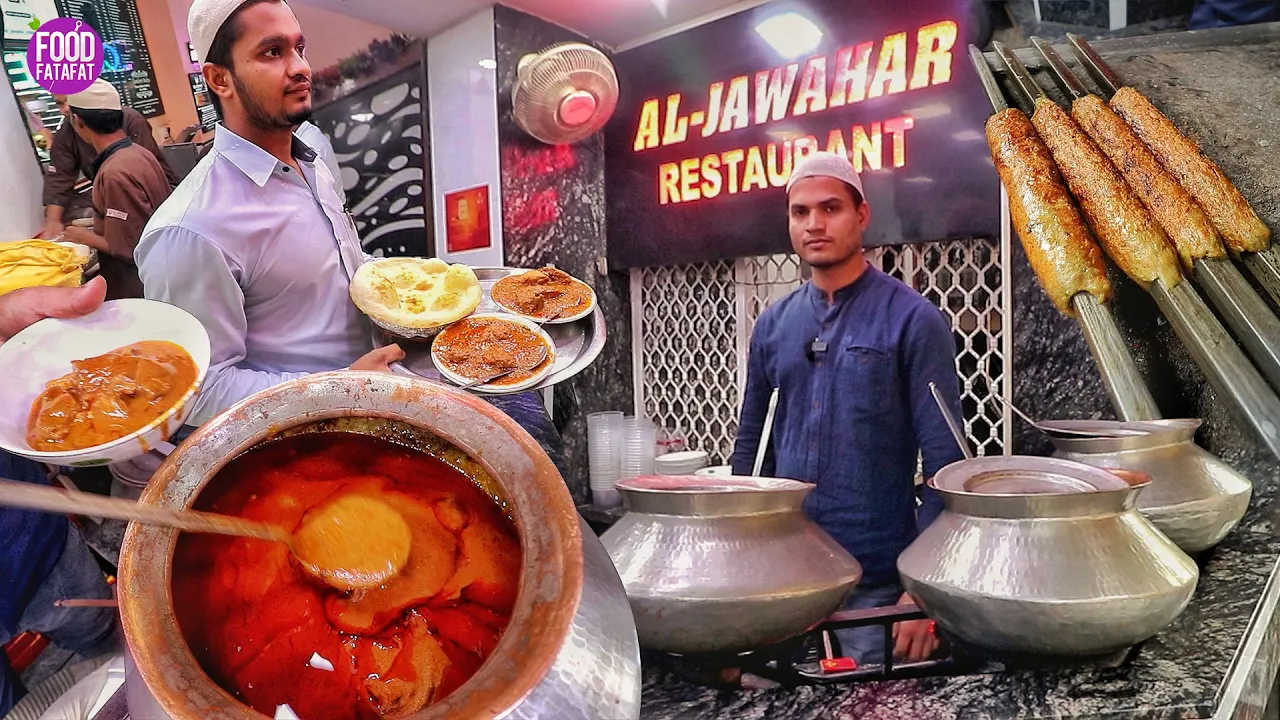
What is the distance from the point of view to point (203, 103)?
110cm

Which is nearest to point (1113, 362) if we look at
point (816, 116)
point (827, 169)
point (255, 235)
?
point (827, 169)

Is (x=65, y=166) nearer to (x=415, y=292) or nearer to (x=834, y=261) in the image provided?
(x=415, y=292)

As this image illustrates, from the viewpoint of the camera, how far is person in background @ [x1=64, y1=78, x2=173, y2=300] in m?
1.05

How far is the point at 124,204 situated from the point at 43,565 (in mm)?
546

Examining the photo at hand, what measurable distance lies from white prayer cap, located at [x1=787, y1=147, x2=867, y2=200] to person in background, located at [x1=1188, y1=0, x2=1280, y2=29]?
3.28 ft

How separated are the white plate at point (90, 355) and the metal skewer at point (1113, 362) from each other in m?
1.72

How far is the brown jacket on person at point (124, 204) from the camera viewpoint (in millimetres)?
1043

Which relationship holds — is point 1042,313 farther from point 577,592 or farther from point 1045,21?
point 577,592

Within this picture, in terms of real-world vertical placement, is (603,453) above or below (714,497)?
below

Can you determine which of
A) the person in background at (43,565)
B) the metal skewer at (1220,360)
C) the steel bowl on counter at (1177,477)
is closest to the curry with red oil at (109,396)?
the person in background at (43,565)

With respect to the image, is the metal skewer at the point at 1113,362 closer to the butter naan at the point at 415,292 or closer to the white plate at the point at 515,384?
the white plate at the point at 515,384

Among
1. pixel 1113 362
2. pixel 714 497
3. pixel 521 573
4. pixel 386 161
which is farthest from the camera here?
pixel 1113 362

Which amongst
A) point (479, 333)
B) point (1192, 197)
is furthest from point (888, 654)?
point (1192, 197)

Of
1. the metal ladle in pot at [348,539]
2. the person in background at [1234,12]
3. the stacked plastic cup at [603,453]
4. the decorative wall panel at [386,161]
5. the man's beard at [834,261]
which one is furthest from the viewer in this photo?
the person in background at [1234,12]
